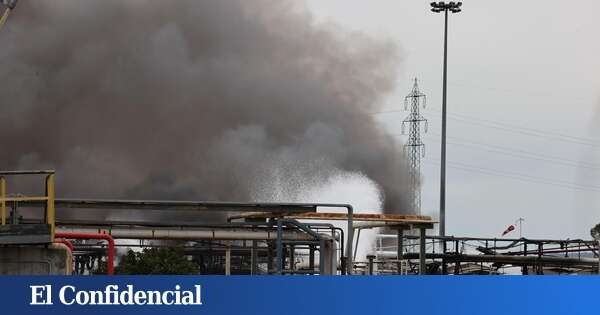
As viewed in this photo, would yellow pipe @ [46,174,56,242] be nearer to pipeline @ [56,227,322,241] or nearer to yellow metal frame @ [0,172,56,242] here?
yellow metal frame @ [0,172,56,242]

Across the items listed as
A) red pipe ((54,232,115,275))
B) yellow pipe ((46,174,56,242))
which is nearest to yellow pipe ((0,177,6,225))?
yellow pipe ((46,174,56,242))

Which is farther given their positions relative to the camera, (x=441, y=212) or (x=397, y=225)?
(x=441, y=212)

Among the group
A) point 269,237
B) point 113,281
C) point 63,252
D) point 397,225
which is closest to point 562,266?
point 397,225

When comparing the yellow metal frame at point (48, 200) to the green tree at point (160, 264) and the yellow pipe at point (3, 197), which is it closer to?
the yellow pipe at point (3, 197)

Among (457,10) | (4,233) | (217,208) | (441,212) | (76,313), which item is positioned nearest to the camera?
(76,313)

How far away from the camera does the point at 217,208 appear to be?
26.1m

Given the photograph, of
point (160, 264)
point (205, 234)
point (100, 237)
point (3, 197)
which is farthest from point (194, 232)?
point (160, 264)

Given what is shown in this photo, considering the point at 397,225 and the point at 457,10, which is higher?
the point at 457,10

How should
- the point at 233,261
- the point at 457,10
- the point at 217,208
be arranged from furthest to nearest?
1. the point at 457,10
2. the point at 233,261
3. the point at 217,208

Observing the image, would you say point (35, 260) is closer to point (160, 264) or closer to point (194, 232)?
point (194, 232)

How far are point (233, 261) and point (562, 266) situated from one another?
16855 mm

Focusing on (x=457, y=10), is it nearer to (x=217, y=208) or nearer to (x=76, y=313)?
(x=217, y=208)

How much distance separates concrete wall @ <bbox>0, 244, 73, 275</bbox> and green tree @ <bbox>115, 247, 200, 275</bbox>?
77.7 ft

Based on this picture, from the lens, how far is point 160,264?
46.0 metres
